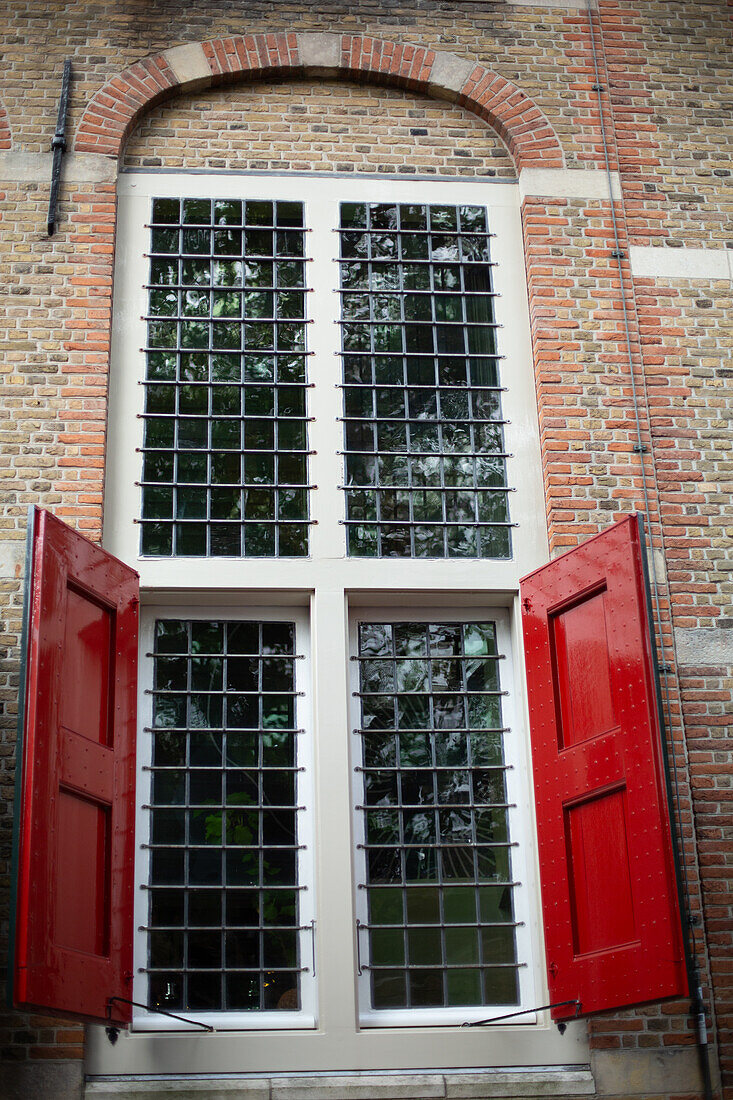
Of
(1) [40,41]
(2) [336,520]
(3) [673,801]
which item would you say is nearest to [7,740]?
(2) [336,520]

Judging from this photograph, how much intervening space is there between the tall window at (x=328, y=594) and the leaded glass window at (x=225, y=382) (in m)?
0.02

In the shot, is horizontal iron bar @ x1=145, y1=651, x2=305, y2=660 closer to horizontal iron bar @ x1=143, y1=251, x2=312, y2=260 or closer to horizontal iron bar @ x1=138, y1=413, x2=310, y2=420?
horizontal iron bar @ x1=138, y1=413, x2=310, y2=420

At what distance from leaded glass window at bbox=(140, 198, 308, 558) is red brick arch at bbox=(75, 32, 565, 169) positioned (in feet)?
Result: 2.60

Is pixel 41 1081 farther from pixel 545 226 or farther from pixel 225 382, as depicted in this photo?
pixel 545 226

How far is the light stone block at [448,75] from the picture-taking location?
834 centimetres

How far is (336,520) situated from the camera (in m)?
7.29

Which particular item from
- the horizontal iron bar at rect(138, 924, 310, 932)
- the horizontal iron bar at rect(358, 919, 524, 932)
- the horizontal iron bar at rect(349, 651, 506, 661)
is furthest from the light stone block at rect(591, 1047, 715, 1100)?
→ the horizontal iron bar at rect(349, 651, 506, 661)

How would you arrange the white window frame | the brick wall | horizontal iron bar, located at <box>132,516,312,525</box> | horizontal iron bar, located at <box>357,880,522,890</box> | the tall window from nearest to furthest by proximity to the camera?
the white window frame → the tall window → horizontal iron bar, located at <box>357,880,522,890</box> → the brick wall → horizontal iron bar, located at <box>132,516,312,525</box>

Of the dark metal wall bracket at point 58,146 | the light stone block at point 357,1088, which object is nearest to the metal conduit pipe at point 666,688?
the light stone block at point 357,1088

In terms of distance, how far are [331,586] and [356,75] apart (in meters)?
3.52

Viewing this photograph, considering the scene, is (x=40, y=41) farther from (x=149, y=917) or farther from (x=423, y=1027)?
(x=423, y=1027)

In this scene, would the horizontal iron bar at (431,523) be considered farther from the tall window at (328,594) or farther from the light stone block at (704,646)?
the light stone block at (704,646)

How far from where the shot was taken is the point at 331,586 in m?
7.12

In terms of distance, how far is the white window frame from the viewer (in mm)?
6262
